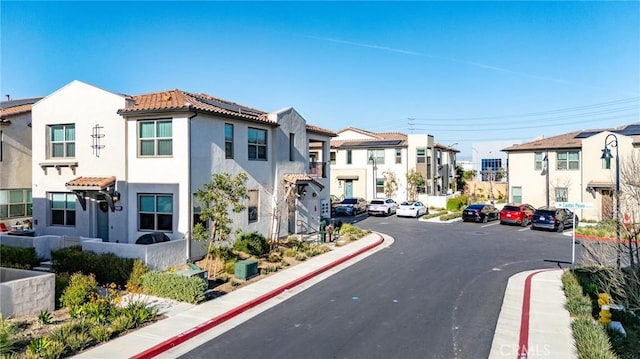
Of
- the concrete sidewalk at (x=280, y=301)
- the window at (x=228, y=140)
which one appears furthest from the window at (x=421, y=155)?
the window at (x=228, y=140)

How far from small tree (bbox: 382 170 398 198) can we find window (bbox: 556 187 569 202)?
15384 millimetres

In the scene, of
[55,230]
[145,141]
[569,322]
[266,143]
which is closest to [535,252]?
[569,322]

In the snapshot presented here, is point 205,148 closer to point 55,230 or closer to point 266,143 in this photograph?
point 266,143

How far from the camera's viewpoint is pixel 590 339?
9.33 m

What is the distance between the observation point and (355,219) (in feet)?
123

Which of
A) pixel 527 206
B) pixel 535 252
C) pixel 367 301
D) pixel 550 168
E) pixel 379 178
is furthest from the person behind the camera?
pixel 379 178

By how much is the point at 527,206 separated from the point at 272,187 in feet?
73.3

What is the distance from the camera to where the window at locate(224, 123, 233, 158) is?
20.0 m

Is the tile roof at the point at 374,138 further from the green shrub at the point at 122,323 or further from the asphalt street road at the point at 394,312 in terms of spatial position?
the green shrub at the point at 122,323

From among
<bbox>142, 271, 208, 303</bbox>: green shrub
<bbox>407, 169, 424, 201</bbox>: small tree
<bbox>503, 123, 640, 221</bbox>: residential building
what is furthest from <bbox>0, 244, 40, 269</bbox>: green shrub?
<bbox>407, 169, 424, 201</bbox>: small tree

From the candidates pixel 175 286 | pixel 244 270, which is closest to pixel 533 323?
pixel 244 270

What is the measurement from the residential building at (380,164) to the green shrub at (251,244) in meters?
28.4

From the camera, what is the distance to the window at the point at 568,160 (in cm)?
3656

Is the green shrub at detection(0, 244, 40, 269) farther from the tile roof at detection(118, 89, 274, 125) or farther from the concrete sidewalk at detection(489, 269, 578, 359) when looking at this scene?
the concrete sidewalk at detection(489, 269, 578, 359)
